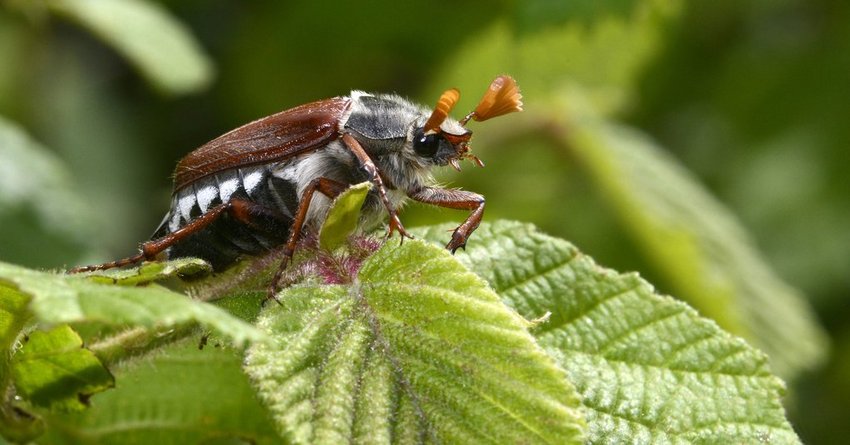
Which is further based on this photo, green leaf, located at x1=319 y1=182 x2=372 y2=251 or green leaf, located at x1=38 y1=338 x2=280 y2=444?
green leaf, located at x1=38 y1=338 x2=280 y2=444

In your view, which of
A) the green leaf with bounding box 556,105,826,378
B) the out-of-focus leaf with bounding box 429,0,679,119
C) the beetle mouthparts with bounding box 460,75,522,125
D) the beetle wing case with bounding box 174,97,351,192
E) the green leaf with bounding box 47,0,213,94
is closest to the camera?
the beetle mouthparts with bounding box 460,75,522,125

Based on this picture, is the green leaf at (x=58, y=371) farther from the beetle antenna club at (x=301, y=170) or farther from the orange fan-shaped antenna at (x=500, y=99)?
the orange fan-shaped antenna at (x=500, y=99)

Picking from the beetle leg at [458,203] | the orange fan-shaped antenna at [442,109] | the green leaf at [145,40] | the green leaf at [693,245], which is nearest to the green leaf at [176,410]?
the beetle leg at [458,203]

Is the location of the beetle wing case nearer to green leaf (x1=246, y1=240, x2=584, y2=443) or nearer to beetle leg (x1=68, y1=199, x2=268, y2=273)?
beetle leg (x1=68, y1=199, x2=268, y2=273)

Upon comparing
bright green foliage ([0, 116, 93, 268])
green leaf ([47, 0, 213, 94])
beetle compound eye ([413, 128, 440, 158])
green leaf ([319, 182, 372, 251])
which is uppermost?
green leaf ([47, 0, 213, 94])

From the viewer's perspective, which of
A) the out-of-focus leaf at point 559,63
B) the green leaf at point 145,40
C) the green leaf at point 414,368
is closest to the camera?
the green leaf at point 414,368

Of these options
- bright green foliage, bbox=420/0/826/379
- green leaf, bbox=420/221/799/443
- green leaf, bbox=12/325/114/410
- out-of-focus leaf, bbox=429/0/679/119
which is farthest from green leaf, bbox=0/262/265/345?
out-of-focus leaf, bbox=429/0/679/119

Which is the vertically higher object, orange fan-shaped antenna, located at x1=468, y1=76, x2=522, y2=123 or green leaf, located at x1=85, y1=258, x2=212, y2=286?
orange fan-shaped antenna, located at x1=468, y1=76, x2=522, y2=123
